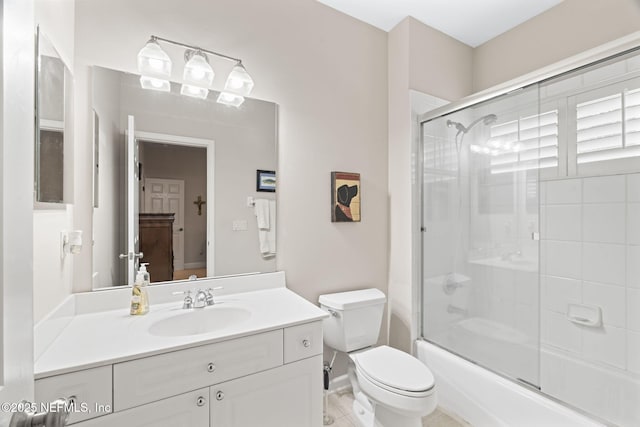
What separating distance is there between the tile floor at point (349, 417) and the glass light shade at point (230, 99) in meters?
1.93

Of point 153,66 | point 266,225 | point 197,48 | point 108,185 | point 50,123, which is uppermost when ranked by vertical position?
point 197,48

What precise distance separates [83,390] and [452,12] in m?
2.82

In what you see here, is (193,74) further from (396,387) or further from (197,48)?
(396,387)

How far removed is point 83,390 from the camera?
0.91 meters

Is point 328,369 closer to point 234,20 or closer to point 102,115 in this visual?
point 102,115

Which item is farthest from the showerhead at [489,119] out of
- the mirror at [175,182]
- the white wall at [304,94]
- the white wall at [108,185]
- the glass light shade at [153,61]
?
the white wall at [108,185]

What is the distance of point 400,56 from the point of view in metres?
2.19

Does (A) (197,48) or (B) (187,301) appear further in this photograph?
(A) (197,48)

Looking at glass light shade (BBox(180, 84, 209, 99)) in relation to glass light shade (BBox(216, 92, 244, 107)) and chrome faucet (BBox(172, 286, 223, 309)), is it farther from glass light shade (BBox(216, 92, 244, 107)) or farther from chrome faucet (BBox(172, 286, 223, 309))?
chrome faucet (BBox(172, 286, 223, 309))

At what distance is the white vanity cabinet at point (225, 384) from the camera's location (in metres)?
0.97

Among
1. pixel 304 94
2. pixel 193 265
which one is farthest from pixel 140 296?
pixel 304 94

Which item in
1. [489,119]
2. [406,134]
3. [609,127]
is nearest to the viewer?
[609,127]

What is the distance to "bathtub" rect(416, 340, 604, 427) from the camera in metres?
1.45

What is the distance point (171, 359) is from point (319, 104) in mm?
1641
